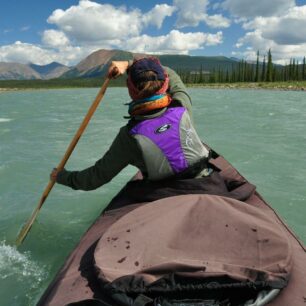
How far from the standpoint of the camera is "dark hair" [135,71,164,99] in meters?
2.94

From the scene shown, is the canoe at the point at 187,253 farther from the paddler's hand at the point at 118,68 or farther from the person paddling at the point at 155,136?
the paddler's hand at the point at 118,68

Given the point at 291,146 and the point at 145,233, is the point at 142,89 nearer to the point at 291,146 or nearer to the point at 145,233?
the point at 145,233

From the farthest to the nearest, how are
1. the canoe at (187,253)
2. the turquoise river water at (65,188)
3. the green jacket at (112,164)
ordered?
the turquoise river water at (65,188) < the green jacket at (112,164) < the canoe at (187,253)

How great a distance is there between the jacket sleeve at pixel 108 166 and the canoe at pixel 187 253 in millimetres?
507

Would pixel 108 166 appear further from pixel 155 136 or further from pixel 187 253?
pixel 187 253

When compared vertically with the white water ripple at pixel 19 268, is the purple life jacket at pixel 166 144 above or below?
above

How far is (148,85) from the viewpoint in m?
2.94

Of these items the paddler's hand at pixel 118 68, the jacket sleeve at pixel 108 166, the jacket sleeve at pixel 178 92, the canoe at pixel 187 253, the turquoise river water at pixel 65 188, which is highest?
the paddler's hand at pixel 118 68

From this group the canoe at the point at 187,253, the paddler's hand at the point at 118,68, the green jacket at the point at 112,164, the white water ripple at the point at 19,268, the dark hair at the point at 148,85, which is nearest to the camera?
the canoe at the point at 187,253

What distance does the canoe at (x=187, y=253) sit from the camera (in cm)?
202

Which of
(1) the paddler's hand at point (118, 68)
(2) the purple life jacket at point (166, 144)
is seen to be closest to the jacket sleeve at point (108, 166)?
(2) the purple life jacket at point (166, 144)

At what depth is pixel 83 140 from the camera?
1293 cm

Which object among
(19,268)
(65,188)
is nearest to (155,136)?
(19,268)

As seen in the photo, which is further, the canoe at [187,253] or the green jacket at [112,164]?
the green jacket at [112,164]
